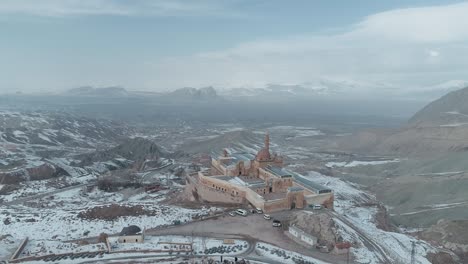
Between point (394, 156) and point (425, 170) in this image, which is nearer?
point (425, 170)

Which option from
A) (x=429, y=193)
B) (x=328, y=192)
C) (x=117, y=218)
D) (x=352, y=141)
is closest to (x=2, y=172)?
(x=117, y=218)

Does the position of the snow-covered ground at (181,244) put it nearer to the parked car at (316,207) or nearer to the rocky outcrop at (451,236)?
the parked car at (316,207)

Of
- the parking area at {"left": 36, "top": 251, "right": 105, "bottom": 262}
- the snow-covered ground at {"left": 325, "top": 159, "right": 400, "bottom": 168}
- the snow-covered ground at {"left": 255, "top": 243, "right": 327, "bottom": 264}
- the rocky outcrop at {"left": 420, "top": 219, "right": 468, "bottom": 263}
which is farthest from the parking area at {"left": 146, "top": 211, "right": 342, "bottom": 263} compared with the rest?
the snow-covered ground at {"left": 325, "top": 159, "right": 400, "bottom": 168}

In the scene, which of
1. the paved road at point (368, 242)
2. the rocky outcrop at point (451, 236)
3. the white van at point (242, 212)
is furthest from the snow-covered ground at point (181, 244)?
the rocky outcrop at point (451, 236)

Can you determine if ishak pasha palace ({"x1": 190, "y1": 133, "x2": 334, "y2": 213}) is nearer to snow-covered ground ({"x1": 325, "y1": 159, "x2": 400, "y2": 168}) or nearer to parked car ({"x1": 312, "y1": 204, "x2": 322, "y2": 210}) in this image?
parked car ({"x1": 312, "y1": 204, "x2": 322, "y2": 210})

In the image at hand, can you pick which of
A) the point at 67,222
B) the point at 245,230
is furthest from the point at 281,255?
the point at 67,222

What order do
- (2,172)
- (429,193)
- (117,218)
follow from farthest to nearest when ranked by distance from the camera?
(2,172)
(429,193)
(117,218)

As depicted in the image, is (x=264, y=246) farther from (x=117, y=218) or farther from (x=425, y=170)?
(x=425, y=170)

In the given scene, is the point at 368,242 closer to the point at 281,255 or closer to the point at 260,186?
the point at 281,255
